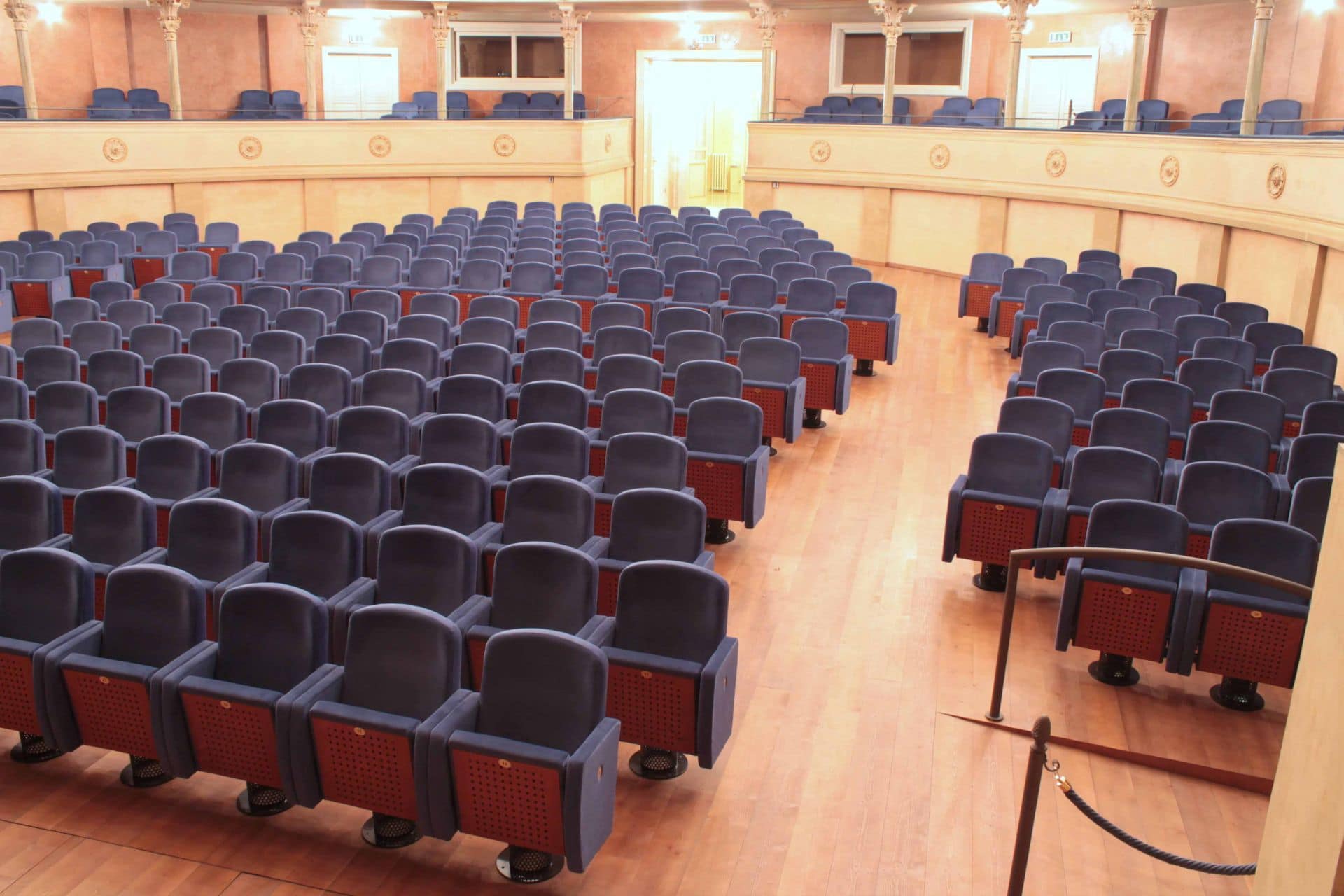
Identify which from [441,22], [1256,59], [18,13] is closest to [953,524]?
[1256,59]

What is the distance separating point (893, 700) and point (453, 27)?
21.7 meters

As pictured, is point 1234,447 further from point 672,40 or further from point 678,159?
point 678,159

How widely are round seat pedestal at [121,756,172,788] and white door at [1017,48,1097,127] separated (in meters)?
18.6

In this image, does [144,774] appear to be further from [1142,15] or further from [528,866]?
[1142,15]

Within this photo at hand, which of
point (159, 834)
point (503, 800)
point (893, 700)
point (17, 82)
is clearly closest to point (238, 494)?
point (159, 834)

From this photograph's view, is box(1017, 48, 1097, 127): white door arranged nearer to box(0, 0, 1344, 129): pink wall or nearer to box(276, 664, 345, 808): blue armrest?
box(0, 0, 1344, 129): pink wall

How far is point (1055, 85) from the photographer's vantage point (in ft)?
68.3

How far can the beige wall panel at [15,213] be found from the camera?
52.2 feet

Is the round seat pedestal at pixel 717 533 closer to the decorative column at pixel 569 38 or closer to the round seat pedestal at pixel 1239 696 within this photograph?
the round seat pedestal at pixel 1239 696

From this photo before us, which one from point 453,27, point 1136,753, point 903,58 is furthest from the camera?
point 453,27

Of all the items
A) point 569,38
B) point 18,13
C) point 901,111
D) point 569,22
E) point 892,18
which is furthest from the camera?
point 901,111

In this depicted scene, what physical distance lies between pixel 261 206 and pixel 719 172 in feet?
38.1

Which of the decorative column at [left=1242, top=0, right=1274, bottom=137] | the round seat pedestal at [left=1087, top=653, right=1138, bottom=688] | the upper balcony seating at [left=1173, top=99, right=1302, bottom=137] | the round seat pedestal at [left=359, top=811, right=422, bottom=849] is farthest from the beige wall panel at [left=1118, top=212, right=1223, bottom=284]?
the round seat pedestal at [left=359, top=811, right=422, bottom=849]

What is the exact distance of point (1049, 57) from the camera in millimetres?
20797
